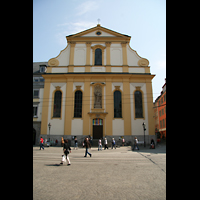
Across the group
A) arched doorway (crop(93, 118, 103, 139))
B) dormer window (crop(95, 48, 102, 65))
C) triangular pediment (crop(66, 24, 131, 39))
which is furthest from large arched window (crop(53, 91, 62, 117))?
triangular pediment (crop(66, 24, 131, 39))

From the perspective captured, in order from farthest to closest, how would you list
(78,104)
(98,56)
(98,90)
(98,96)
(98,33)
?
(98,33)
(98,56)
(98,90)
(98,96)
(78,104)

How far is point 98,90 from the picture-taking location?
89.7 feet

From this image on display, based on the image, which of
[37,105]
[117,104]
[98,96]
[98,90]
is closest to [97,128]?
[117,104]

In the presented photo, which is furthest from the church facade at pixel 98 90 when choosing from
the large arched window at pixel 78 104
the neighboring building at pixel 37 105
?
the neighboring building at pixel 37 105

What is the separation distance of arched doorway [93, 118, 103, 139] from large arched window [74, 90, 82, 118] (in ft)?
9.03

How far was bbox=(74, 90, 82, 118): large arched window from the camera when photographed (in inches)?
1035

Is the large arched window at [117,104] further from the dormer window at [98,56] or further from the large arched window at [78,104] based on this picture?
the dormer window at [98,56]

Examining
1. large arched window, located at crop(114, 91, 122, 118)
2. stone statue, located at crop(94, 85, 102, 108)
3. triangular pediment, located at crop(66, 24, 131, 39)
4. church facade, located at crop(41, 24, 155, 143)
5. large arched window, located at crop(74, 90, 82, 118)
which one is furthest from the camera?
triangular pediment, located at crop(66, 24, 131, 39)

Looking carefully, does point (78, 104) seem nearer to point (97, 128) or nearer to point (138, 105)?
point (97, 128)

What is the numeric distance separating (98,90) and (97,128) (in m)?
6.32

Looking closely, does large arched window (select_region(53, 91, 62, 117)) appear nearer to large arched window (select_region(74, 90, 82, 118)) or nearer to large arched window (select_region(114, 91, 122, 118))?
large arched window (select_region(74, 90, 82, 118))
